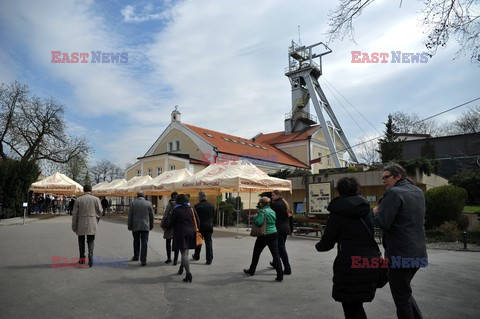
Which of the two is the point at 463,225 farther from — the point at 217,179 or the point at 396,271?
the point at 396,271

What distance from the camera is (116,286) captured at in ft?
20.5

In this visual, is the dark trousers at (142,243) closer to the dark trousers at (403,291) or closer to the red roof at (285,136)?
the dark trousers at (403,291)

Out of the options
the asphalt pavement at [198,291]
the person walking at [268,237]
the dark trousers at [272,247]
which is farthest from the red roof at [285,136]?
the dark trousers at [272,247]

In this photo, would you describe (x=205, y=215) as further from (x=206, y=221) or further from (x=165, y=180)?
(x=165, y=180)

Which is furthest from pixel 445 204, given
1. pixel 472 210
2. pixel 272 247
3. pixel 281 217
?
pixel 272 247

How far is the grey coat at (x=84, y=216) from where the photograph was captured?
26.1 ft

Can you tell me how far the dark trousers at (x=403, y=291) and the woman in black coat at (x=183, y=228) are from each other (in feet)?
13.6

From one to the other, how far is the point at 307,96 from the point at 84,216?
4538 centimetres

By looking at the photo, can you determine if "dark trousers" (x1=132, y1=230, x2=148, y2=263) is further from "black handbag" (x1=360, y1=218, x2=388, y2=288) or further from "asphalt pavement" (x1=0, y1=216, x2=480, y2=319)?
"black handbag" (x1=360, y1=218, x2=388, y2=288)

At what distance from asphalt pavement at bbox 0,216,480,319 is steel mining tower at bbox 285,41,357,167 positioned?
36.8m

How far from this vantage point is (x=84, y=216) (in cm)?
801

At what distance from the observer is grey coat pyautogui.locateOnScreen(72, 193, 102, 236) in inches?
313

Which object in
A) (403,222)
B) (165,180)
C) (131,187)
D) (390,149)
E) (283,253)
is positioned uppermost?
(390,149)

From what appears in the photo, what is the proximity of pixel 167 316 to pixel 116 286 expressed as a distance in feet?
6.39
